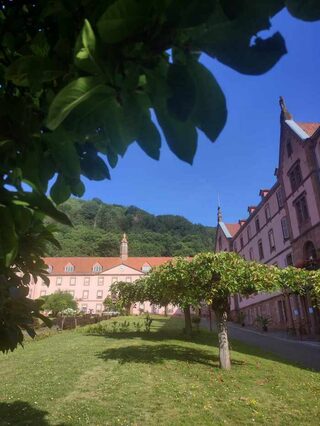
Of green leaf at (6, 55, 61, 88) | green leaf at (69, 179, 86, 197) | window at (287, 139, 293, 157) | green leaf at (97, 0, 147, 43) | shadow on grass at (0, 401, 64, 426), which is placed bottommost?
shadow on grass at (0, 401, 64, 426)

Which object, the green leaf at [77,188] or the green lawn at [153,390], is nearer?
the green leaf at [77,188]

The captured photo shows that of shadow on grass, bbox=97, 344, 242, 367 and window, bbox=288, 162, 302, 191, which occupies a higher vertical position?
window, bbox=288, 162, 302, 191

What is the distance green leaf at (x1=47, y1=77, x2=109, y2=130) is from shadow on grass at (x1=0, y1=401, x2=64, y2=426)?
7.59 m

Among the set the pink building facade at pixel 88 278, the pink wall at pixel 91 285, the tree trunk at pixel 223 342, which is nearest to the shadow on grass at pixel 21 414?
the tree trunk at pixel 223 342

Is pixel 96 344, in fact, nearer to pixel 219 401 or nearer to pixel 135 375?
pixel 135 375

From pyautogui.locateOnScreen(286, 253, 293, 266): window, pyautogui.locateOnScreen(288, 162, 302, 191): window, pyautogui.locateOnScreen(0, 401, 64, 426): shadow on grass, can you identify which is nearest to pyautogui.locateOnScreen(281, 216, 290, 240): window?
pyautogui.locateOnScreen(286, 253, 293, 266): window

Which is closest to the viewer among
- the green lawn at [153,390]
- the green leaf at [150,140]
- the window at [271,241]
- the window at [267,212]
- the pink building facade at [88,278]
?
the green leaf at [150,140]

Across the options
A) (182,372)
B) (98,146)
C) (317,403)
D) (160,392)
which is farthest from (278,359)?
(98,146)

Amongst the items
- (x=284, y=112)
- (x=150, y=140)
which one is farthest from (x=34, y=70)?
(x=284, y=112)

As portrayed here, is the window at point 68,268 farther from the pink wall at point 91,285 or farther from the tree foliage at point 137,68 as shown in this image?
the tree foliage at point 137,68

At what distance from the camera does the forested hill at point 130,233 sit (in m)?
95.7

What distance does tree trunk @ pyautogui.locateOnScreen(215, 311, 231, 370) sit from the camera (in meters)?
12.4

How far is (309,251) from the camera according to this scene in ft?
79.6

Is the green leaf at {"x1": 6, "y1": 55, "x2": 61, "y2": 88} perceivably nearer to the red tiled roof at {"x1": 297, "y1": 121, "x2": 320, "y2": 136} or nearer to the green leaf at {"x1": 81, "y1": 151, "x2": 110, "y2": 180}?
the green leaf at {"x1": 81, "y1": 151, "x2": 110, "y2": 180}
